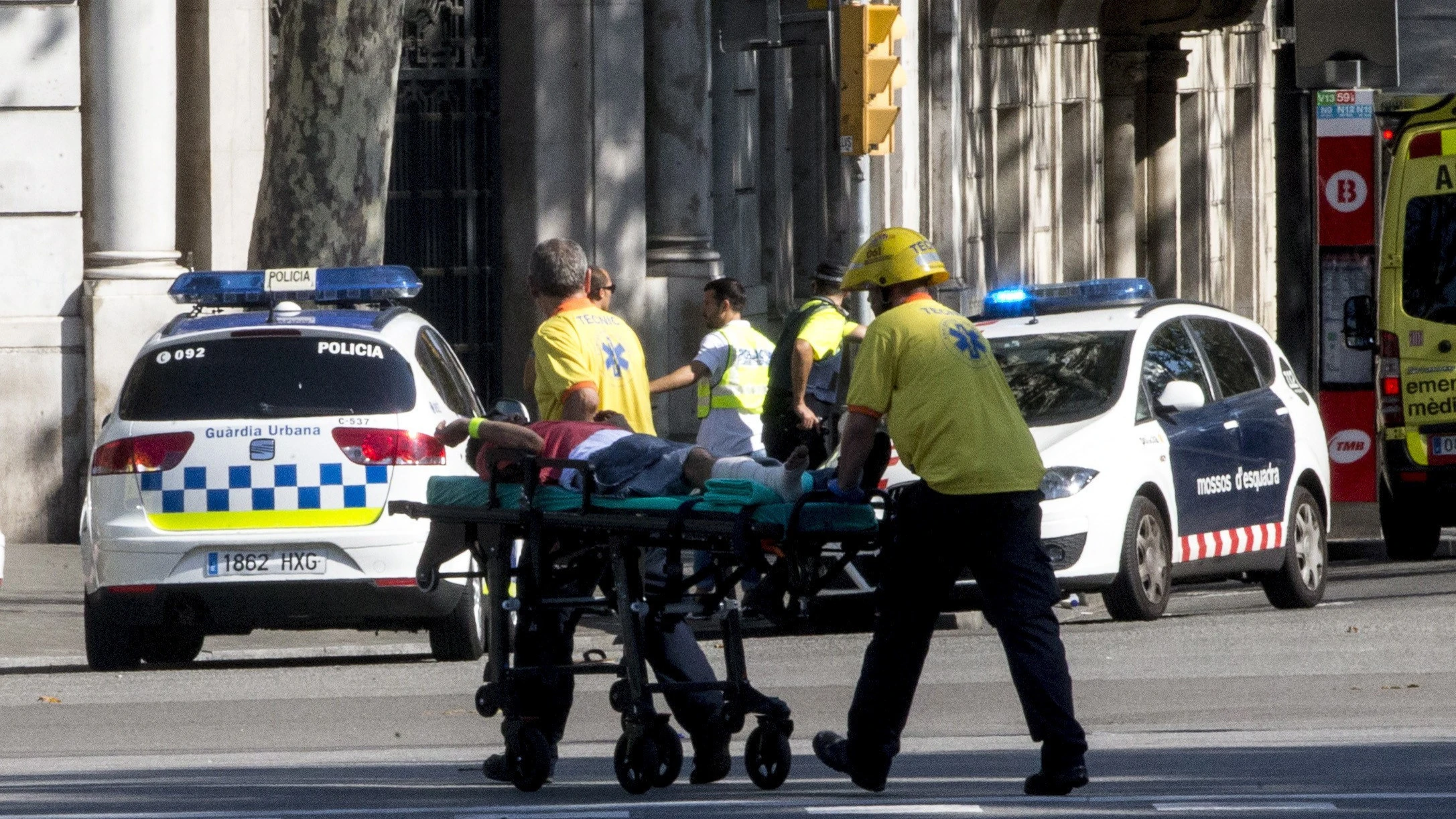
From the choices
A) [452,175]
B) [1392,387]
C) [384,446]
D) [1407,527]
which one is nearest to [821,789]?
[384,446]

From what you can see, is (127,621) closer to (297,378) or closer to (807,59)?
(297,378)

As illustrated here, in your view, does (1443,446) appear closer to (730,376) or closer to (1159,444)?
(1159,444)

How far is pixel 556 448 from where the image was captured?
8062 millimetres

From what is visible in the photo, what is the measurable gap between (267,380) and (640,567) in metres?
3.83

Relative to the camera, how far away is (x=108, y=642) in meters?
11.5

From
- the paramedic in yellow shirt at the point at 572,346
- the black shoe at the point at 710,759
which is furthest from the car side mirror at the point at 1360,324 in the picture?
the black shoe at the point at 710,759

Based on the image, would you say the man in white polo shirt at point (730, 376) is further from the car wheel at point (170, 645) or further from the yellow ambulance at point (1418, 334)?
the yellow ambulance at point (1418, 334)

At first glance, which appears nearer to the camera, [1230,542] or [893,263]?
[893,263]

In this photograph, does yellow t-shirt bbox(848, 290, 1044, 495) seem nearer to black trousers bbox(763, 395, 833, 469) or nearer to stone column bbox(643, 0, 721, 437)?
black trousers bbox(763, 395, 833, 469)

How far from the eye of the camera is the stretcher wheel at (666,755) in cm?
768

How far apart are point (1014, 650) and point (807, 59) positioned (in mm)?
17755

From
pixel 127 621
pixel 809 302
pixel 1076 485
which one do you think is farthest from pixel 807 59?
pixel 127 621

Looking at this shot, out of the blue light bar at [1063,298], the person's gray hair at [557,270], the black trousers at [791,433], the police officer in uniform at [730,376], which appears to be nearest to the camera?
the person's gray hair at [557,270]

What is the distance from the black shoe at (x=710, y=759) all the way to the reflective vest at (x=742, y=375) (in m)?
6.38
